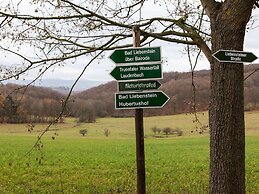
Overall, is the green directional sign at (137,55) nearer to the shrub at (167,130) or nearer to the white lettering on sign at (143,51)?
the white lettering on sign at (143,51)

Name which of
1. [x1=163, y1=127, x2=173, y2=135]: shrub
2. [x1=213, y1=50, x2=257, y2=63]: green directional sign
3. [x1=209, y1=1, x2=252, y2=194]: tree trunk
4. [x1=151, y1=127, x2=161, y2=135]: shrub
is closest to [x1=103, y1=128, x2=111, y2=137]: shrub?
[x1=151, y1=127, x2=161, y2=135]: shrub

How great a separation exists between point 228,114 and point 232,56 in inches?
27.2

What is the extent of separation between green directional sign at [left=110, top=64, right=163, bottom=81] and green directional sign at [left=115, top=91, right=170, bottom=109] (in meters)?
0.18

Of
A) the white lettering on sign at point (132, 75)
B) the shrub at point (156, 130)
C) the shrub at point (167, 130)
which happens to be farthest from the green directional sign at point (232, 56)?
the shrub at point (167, 130)

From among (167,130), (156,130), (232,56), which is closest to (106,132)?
(156,130)

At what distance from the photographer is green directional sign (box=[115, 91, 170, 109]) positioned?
505 cm

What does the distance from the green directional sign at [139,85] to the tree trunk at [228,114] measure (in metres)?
0.87

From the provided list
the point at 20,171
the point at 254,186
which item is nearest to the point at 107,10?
the point at 254,186

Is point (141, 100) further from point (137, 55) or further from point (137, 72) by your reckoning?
point (137, 55)

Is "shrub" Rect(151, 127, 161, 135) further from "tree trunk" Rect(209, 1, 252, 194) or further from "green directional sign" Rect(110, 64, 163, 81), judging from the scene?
"green directional sign" Rect(110, 64, 163, 81)

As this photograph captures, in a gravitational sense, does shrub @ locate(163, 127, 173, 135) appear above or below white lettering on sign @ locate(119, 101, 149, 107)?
below

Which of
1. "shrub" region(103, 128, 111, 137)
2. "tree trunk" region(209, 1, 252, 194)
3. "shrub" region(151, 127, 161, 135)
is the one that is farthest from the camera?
"shrub" region(103, 128, 111, 137)

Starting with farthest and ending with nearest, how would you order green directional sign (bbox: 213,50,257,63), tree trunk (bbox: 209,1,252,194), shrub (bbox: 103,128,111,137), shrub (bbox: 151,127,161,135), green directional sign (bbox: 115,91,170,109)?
shrub (bbox: 103,128,111,137) → shrub (bbox: 151,127,161,135) → tree trunk (bbox: 209,1,252,194) → green directional sign (bbox: 213,50,257,63) → green directional sign (bbox: 115,91,170,109)

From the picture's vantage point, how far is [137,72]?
514 centimetres
